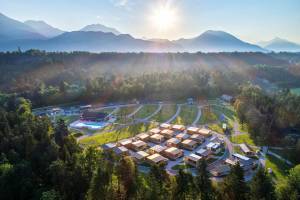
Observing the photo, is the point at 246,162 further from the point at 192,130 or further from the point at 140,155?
the point at 140,155

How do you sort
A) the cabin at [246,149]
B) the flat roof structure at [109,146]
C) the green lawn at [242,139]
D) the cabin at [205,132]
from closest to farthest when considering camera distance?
the cabin at [246,149] < the flat roof structure at [109,146] < the green lawn at [242,139] < the cabin at [205,132]

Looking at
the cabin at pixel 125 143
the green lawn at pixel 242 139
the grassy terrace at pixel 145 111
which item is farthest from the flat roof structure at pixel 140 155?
the grassy terrace at pixel 145 111

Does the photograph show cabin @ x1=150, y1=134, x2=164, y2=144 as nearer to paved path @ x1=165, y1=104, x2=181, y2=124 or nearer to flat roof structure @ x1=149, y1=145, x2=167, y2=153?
flat roof structure @ x1=149, y1=145, x2=167, y2=153

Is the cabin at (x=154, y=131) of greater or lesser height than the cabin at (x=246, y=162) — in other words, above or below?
below

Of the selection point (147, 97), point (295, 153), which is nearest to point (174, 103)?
point (147, 97)

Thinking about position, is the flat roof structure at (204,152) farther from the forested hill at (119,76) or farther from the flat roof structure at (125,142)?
the forested hill at (119,76)

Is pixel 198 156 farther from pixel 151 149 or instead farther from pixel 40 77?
pixel 40 77

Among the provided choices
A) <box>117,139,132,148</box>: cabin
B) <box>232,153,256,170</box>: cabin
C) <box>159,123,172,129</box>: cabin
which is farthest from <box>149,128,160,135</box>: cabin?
<box>232,153,256,170</box>: cabin
